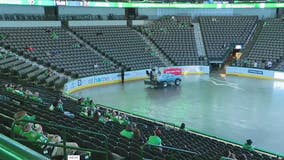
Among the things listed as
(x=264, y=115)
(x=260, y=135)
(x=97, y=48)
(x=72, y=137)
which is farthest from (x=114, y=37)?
(x=72, y=137)

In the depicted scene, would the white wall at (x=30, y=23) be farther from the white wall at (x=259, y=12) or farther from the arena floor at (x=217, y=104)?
the white wall at (x=259, y=12)

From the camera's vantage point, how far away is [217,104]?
23359 mm

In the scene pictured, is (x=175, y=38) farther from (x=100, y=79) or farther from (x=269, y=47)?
(x=100, y=79)

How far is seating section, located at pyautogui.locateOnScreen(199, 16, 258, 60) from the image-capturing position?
136 feet

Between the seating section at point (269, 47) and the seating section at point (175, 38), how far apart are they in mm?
5758

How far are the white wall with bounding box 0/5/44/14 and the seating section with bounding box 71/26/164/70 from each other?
4.07 meters

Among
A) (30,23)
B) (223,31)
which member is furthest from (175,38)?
(30,23)

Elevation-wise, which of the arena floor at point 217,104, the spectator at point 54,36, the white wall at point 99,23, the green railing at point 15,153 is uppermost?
the white wall at point 99,23

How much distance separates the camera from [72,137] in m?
6.46

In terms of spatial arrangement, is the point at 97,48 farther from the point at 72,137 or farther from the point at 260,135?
the point at 72,137

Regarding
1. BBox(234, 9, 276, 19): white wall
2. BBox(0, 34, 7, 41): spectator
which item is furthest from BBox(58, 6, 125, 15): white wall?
BBox(234, 9, 276, 19): white wall

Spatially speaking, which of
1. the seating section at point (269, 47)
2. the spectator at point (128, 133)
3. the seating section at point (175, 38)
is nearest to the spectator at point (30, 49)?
the seating section at point (175, 38)

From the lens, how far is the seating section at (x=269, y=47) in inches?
1479

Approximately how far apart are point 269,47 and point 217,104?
65.3 feet
